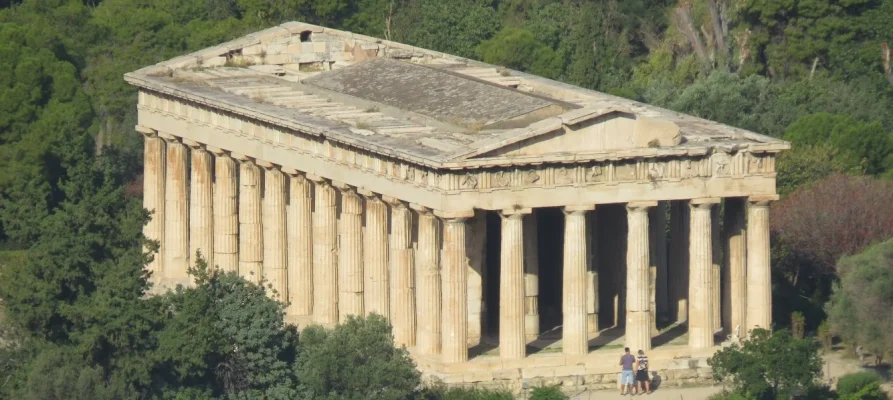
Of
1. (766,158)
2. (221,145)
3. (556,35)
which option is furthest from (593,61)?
(766,158)

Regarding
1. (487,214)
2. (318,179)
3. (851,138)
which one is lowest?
(487,214)

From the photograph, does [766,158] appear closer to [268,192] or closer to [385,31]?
[268,192]

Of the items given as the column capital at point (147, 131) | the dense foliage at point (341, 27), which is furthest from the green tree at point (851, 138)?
the column capital at point (147, 131)

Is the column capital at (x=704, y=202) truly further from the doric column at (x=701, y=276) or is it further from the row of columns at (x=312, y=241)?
the row of columns at (x=312, y=241)

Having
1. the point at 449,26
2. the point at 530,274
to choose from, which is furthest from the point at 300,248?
the point at 449,26

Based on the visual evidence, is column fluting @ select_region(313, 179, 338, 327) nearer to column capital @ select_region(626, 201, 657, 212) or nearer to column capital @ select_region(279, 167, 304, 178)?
column capital @ select_region(279, 167, 304, 178)

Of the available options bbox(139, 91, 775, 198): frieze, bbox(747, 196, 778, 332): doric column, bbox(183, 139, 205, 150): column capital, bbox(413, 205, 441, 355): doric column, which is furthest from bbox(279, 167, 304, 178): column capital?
bbox(747, 196, 778, 332): doric column

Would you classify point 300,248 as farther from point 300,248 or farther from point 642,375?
point 642,375
